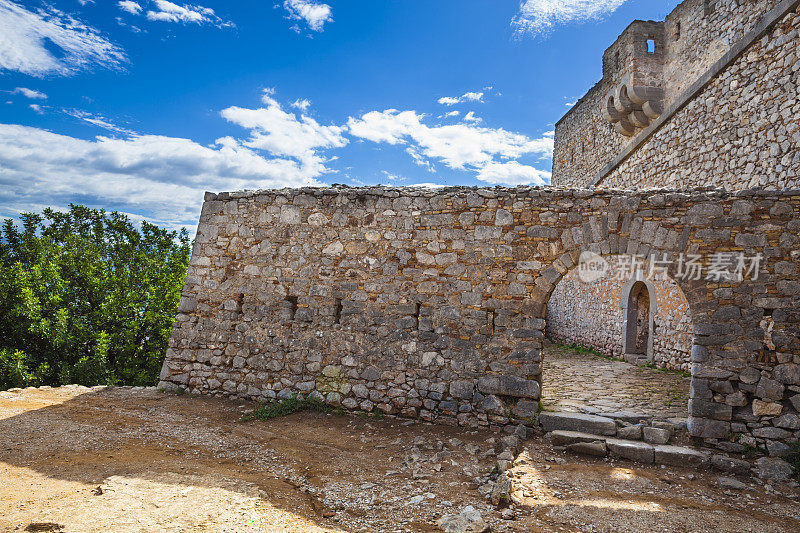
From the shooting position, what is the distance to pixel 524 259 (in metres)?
6.20

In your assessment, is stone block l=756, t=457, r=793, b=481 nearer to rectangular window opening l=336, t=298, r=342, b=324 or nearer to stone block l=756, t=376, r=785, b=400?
stone block l=756, t=376, r=785, b=400

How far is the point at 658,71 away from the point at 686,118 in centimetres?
392

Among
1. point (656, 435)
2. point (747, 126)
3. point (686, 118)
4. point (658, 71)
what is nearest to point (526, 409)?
point (656, 435)

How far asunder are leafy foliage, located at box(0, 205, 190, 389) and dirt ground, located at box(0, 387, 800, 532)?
476 cm

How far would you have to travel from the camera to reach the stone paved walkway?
255 inches

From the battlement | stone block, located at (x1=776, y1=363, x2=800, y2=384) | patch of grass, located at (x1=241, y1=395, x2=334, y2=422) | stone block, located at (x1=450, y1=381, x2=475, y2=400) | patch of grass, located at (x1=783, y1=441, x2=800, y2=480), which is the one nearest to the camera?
patch of grass, located at (x1=783, y1=441, x2=800, y2=480)

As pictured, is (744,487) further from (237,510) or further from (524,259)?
(237,510)

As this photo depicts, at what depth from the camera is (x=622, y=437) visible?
562 centimetres

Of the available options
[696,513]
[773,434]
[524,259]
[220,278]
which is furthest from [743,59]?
[220,278]

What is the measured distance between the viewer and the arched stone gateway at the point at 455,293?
545 centimetres

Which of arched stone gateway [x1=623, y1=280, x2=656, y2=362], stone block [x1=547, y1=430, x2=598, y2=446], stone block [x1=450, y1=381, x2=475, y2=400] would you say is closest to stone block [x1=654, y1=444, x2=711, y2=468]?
stone block [x1=547, y1=430, x2=598, y2=446]

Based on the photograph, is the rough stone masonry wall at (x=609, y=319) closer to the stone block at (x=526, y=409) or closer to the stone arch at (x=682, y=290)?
the stone arch at (x=682, y=290)

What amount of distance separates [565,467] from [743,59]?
317 inches

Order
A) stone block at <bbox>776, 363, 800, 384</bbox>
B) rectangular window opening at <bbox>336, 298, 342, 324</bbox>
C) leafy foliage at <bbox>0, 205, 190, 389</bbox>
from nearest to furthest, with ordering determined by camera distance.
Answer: stone block at <bbox>776, 363, 800, 384</bbox> < rectangular window opening at <bbox>336, 298, 342, 324</bbox> < leafy foliage at <bbox>0, 205, 190, 389</bbox>
